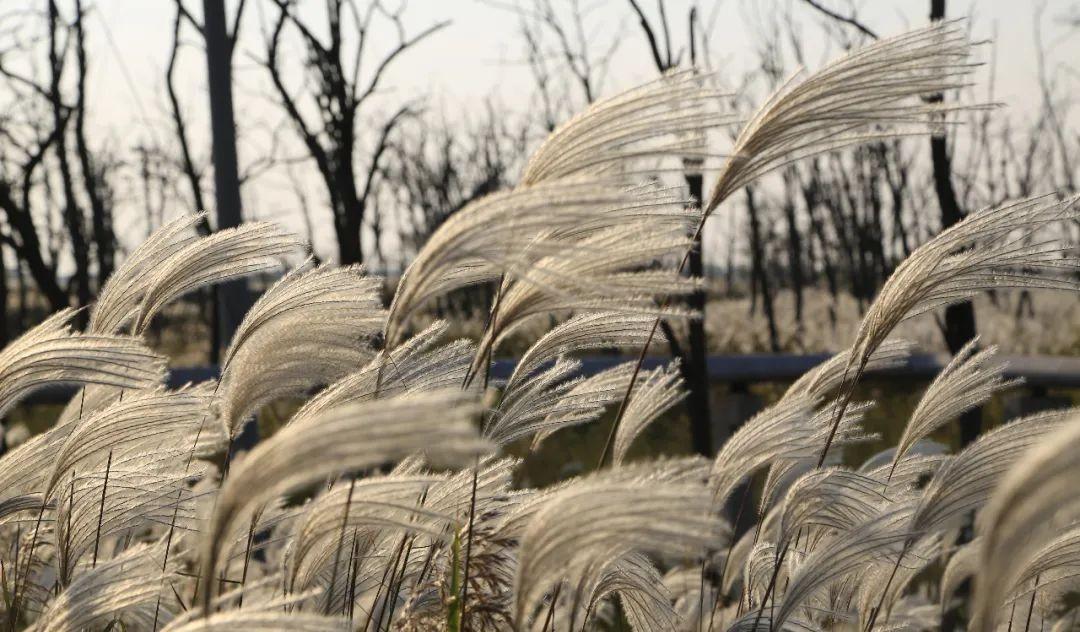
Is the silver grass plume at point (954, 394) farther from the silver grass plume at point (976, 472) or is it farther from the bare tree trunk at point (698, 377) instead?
the bare tree trunk at point (698, 377)

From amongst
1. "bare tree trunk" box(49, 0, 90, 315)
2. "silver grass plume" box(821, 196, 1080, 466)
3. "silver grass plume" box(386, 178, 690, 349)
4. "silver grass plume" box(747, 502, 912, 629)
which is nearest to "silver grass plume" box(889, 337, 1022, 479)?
"silver grass plume" box(821, 196, 1080, 466)

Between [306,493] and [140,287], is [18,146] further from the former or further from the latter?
[140,287]

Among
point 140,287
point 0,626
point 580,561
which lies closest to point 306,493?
point 0,626

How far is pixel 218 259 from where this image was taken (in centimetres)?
243

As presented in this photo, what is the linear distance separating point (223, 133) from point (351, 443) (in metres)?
4.49

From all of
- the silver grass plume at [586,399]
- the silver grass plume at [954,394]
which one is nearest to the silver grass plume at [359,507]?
the silver grass plume at [586,399]

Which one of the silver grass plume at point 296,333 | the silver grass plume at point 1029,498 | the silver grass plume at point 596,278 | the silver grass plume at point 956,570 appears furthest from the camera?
the silver grass plume at point 956,570

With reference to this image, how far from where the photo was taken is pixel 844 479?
2.43 metres

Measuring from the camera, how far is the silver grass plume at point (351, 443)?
49.5 inches

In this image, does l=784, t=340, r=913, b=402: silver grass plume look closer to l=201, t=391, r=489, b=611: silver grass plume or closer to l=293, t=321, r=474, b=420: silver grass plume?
l=293, t=321, r=474, b=420: silver grass plume

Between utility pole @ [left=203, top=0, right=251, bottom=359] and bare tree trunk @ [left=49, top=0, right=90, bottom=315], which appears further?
bare tree trunk @ [left=49, top=0, right=90, bottom=315]

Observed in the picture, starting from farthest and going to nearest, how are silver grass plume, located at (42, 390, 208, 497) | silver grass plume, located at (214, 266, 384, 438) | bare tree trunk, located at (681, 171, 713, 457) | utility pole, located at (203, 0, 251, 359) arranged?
bare tree trunk, located at (681, 171, 713, 457) < utility pole, located at (203, 0, 251, 359) < silver grass plume, located at (42, 390, 208, 497) < silver grass plume, located at (214, 266, 384, 438)

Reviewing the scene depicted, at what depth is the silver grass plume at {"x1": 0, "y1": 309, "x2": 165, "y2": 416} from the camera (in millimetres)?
2062

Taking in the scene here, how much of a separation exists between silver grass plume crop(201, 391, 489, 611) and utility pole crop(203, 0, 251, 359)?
4205 mm
